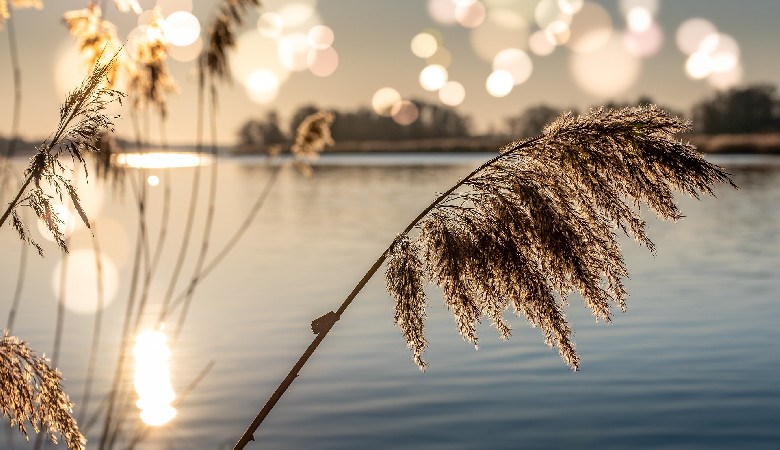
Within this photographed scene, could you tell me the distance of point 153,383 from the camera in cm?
1448

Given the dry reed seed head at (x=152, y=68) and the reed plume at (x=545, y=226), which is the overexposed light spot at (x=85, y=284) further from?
the reed plume at (x=545, y=226)

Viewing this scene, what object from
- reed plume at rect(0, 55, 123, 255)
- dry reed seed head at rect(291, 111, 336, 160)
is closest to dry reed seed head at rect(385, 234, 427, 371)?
reed plume at rect(0, 55, 123, 255)

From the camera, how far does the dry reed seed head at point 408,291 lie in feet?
10.0

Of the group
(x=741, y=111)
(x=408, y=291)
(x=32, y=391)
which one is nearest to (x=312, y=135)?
(x=408, y=291)

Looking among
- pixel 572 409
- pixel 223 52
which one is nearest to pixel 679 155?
pixel 223 52

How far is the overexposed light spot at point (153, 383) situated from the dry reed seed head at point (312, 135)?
135 inches

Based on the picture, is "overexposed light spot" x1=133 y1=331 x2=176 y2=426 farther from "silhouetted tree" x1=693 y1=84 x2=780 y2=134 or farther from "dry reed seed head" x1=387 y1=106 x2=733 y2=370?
"silhouetted tree" x1=693 y1=84 x2=780 y2=134

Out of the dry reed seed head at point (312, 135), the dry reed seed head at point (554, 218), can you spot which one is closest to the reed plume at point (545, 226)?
the dry reed seed head at point (554, 218)

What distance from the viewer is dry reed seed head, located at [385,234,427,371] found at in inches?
120

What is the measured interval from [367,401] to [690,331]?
766 centimetres

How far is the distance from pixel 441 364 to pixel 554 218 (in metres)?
12.1

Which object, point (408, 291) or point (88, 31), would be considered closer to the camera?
point (408, 291)

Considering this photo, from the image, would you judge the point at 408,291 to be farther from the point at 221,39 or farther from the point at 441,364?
the point at 441,364

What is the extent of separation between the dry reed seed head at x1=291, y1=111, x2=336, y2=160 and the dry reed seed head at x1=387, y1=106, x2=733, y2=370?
669 centimetres
